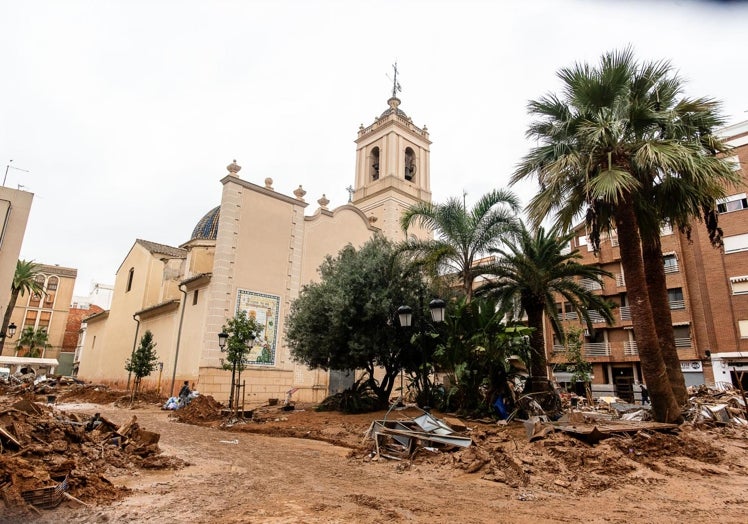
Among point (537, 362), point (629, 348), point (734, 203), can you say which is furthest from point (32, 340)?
point (734, 203)

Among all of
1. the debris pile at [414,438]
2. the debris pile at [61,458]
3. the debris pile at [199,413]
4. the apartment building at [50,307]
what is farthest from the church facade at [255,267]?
the apartment building at [50,307]

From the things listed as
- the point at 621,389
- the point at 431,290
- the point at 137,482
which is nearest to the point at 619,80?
the point at 431,290

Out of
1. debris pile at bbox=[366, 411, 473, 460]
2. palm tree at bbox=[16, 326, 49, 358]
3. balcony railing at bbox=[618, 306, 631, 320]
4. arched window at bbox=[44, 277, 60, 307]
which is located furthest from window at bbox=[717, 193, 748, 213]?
arched window at bbox=[44, 277, 60, 307]

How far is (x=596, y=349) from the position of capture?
1340 inches

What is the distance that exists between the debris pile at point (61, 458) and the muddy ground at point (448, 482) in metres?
0.09

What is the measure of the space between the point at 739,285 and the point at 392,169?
22.8 metres

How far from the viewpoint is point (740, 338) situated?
27.4 m

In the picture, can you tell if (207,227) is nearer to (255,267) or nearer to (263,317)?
(255,267)

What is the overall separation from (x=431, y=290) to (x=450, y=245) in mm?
2576

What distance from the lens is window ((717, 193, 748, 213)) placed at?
93.5 ft

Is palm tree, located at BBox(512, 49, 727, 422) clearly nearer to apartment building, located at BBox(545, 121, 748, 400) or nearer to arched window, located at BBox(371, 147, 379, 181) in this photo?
apartment building, located at BBox(545, 121, 748, 400)

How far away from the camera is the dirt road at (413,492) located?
5715 mm

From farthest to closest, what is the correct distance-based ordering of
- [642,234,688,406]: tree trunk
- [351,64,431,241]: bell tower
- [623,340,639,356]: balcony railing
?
[351,64,431,241]: bell tower → [623,340,639,356]: balcony railing → [642,234,688,406]: tree trunk

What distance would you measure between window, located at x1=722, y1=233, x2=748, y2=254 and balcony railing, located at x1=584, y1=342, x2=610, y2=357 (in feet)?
31.9
